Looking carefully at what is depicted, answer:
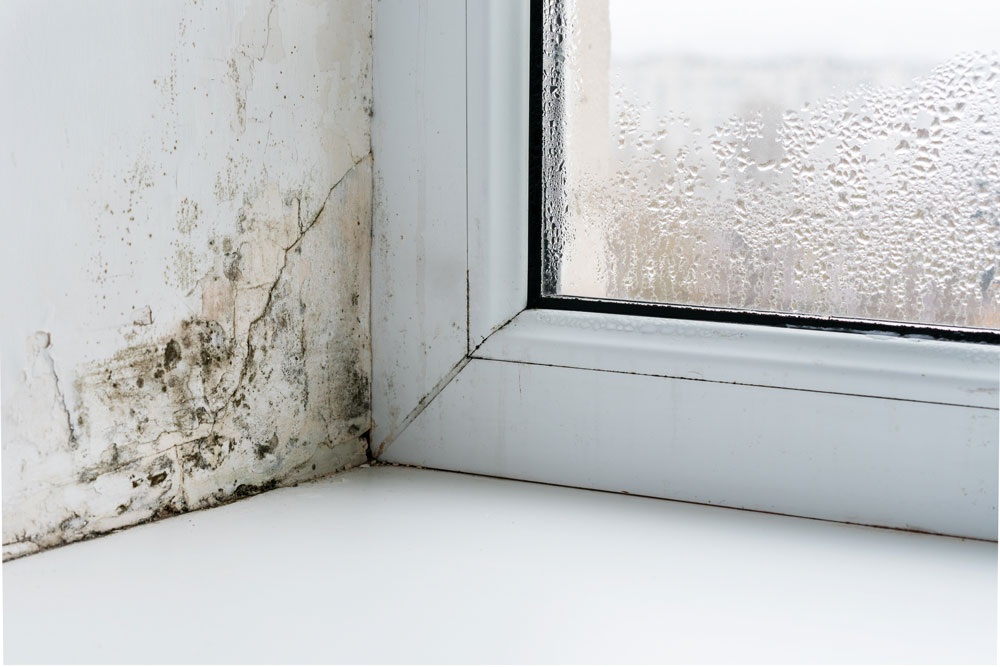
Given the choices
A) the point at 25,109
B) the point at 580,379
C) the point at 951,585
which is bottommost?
the point at 951,585

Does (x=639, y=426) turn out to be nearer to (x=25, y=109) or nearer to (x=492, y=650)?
(x=492, y=650)

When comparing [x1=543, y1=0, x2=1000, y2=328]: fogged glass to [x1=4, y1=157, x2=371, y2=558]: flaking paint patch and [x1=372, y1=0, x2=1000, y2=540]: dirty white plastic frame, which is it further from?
[x1=4, y1=157, x2=371, y2=558]: flaking paint patch

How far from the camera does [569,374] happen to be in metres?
0.97

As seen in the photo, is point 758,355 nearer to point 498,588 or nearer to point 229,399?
point 498,588

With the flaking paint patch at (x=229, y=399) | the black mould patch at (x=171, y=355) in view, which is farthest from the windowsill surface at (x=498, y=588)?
the black mould patch at (x=171, y=355)

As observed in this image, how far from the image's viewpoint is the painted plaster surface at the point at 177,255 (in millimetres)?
716

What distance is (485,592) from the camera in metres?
0.71

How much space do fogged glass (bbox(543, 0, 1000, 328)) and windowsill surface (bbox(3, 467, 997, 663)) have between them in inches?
9.2

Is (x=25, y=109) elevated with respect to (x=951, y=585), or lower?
elevated

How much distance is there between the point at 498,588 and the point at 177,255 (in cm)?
40

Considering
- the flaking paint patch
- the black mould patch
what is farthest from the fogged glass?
the black mould patch

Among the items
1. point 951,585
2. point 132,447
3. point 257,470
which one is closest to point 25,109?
point 132,447

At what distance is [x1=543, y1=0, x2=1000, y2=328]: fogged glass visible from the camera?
33.2 inches

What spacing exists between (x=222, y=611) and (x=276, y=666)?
0.31 ft
